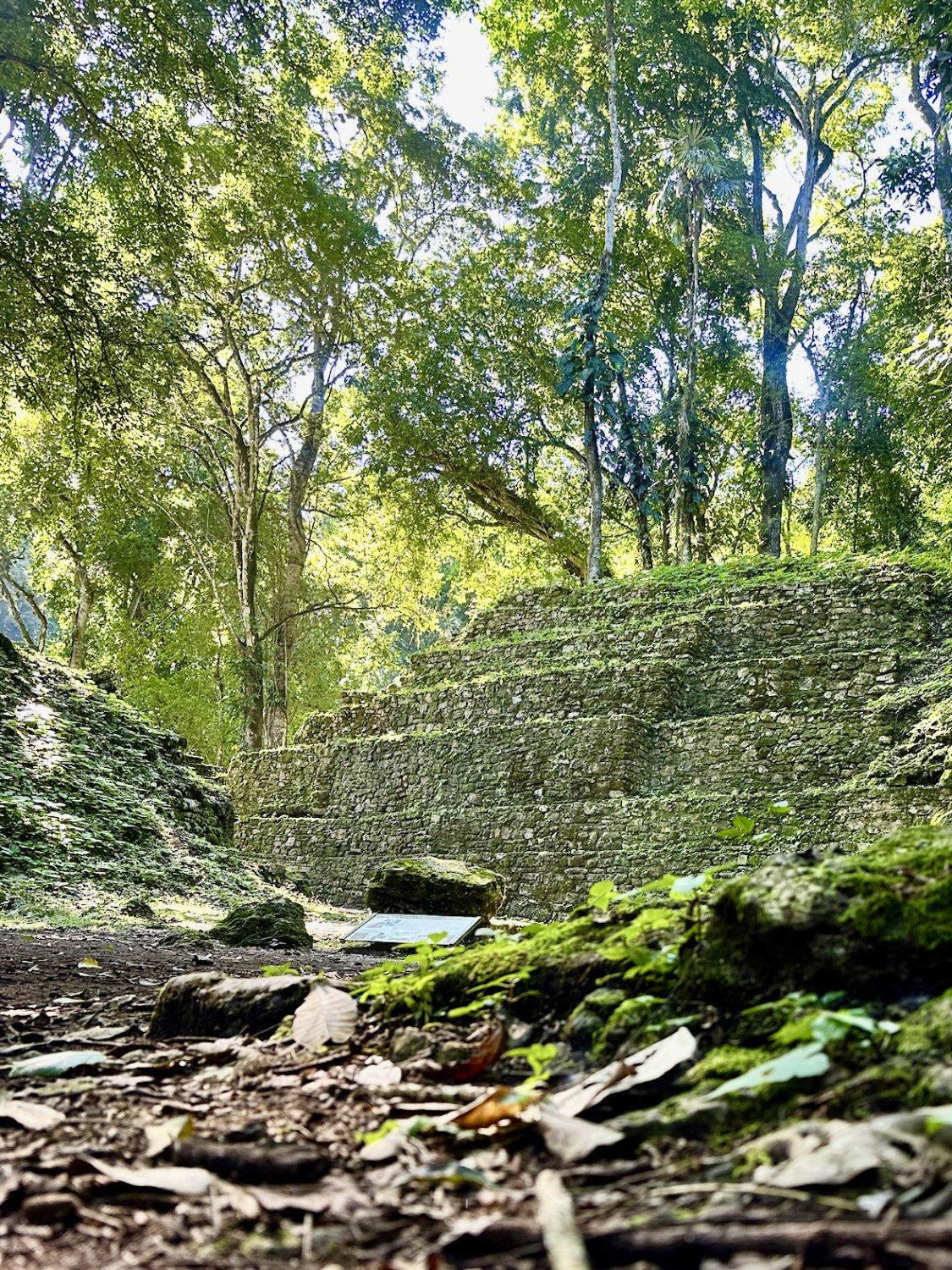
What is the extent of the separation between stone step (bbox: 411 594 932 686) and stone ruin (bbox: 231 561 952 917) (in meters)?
0.03

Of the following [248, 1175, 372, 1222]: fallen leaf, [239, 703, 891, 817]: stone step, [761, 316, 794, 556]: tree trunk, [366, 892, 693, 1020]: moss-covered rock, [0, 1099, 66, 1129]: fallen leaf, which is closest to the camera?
[248, 1175, 372, 1222]: fallen leaf

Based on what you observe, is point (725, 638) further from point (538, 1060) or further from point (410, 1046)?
point (538, 1060)

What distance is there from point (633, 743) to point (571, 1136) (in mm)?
11387

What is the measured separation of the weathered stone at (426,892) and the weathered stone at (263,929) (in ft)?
7.38

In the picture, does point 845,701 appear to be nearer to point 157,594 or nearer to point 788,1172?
point 788,1172

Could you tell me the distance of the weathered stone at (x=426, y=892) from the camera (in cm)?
860

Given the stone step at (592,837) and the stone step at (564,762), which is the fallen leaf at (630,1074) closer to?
the stone step at (592,837)

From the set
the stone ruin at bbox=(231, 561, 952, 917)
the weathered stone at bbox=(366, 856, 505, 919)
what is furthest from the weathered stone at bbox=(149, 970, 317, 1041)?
the stone ruin at bbox=(231, 561, 952, 917)

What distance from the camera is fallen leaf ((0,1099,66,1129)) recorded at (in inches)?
63.6

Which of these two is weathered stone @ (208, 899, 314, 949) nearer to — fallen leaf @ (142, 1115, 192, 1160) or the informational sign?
the informational sign

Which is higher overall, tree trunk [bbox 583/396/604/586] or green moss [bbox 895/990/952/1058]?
tree trunk [bbox 583/396/604/586]

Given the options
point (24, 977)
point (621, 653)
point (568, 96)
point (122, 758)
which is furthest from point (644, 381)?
point (24, 977)

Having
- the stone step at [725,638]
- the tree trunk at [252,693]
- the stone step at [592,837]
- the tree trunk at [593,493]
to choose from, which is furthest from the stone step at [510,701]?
the tree trunk at [593,493]

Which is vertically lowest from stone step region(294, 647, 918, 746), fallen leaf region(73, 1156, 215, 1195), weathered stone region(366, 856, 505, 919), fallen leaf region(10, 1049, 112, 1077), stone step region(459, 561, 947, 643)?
weathered stone region(366, 856, 505, 919)
